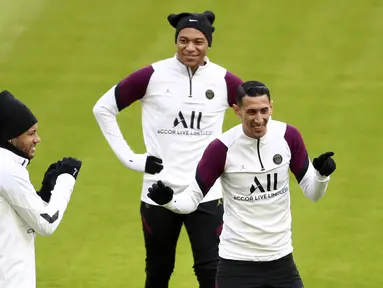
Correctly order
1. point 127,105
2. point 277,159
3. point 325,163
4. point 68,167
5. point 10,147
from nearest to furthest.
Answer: point 10,147 → point 68,167 → point 325,163 → point 277,159 → point 127,105

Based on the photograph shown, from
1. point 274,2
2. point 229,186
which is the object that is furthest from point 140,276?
point 274,2

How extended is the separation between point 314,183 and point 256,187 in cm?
40

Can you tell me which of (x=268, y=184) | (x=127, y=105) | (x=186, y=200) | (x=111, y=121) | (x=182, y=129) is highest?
(x=127, y=105)

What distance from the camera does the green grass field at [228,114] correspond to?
9547 mm

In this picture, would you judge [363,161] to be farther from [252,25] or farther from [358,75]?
[252,25]

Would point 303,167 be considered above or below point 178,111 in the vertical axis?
below

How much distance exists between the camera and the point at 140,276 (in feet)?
30.3

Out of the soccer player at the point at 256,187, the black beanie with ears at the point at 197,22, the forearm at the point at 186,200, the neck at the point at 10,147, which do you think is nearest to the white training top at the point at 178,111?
the black beanie with ears at the point at 197,22

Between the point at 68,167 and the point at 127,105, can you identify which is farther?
the point at 127,105

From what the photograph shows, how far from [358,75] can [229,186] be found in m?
6.99

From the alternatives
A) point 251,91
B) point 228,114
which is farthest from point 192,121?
point 228,114

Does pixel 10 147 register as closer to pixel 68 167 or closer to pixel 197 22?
pixel 68 167

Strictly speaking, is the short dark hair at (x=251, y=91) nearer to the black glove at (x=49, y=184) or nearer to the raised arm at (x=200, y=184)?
the raised arm at (x=200, y=184)

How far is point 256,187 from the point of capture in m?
6.40
